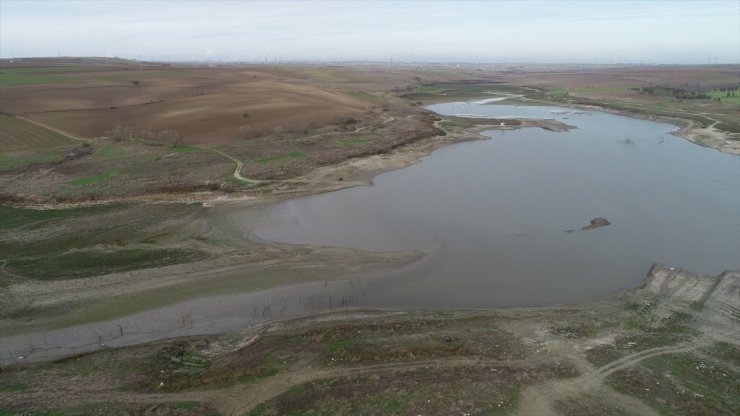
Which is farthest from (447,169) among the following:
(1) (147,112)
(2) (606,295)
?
(1) (147,112)

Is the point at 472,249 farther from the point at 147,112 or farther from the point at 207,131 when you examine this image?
the point at 147,112

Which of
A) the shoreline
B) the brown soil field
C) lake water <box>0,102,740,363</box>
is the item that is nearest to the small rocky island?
lake water <box>0,102,740,363</box>

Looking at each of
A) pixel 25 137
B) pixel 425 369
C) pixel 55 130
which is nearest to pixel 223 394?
pixel 425 369

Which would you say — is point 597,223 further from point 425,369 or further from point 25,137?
point 25,137

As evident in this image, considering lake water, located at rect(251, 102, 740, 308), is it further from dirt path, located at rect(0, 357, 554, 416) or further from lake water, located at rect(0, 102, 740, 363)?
dirt path, located at rect(0, 357, 554, 416)

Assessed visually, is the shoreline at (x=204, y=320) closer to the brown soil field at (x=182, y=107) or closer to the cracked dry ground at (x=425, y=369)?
the cracked dry ground at (x=425, y=369)

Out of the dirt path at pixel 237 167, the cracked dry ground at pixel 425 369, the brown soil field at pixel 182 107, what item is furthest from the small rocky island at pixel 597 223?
the brown soil field at pixel 182 107
